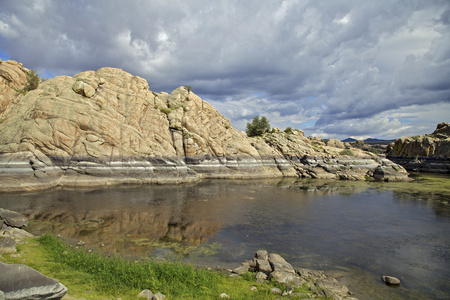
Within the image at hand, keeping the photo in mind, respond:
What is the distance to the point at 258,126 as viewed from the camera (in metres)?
83.4

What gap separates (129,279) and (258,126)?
74904 millimetres

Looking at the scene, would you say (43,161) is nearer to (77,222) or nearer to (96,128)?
(96,128)

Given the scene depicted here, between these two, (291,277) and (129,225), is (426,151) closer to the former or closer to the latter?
(291,277)

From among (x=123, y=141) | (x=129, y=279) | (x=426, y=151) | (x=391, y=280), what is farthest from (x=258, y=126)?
(x=129, y=279)

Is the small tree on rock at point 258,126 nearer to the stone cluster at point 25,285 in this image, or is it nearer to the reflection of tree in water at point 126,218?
the reflection of tree in water at point 126,218

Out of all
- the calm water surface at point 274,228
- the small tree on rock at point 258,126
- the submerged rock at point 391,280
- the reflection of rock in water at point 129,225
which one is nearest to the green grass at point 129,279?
the calm water surface at point 274,228

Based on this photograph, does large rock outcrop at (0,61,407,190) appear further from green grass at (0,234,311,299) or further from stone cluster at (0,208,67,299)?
stone cluster at (0,208,67,299)

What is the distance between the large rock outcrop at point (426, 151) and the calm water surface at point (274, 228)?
51.8 meters

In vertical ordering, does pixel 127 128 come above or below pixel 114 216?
above

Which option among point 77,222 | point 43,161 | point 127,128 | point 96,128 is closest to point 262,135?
point 127,128

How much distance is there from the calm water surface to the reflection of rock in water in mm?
80

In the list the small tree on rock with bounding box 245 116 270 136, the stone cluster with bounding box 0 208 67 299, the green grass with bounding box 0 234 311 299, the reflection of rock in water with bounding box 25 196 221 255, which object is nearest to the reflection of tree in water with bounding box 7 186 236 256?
the reflection of rock in water with bounding box 25 196 221 255

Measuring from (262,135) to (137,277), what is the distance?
7087cm

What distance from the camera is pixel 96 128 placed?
46938 millimetres
